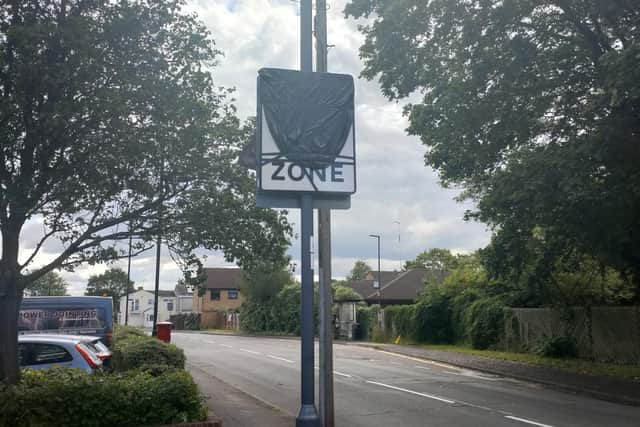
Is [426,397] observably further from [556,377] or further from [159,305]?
[159,305]

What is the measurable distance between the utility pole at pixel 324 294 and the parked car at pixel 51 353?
17.7ft

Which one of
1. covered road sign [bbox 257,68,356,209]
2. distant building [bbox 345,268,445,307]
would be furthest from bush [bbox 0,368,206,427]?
distant building [bbox 345,268,445,307]

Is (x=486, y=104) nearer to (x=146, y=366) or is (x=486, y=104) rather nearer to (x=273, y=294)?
(x=146, y=366)

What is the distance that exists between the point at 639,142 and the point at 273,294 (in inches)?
1791

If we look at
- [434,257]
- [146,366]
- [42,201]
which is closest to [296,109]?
[42,201]

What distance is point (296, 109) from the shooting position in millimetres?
6277

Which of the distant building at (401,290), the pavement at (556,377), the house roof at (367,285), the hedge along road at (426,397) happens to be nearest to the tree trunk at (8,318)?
the hedge along road at (426,397)

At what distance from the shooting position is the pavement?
15398 millimetres

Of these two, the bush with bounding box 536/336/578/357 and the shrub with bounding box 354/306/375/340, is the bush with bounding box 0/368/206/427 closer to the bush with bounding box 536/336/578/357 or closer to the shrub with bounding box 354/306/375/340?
the bush with bounding box 536/336/578/357

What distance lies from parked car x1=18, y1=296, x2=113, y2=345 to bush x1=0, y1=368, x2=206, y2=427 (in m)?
10.7

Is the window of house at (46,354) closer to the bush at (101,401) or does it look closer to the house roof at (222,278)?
the bush at (101,401)

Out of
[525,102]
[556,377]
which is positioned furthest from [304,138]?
[556,377]

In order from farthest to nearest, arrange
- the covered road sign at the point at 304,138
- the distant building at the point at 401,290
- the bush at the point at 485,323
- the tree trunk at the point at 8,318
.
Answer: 1. the distant building at the point at 401,290
2. the bush at the point at 485,323
3. the tree trunk at the point at 8,318
4. the covered road sign at the point at 304,138

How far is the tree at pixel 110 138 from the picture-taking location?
948 cm
